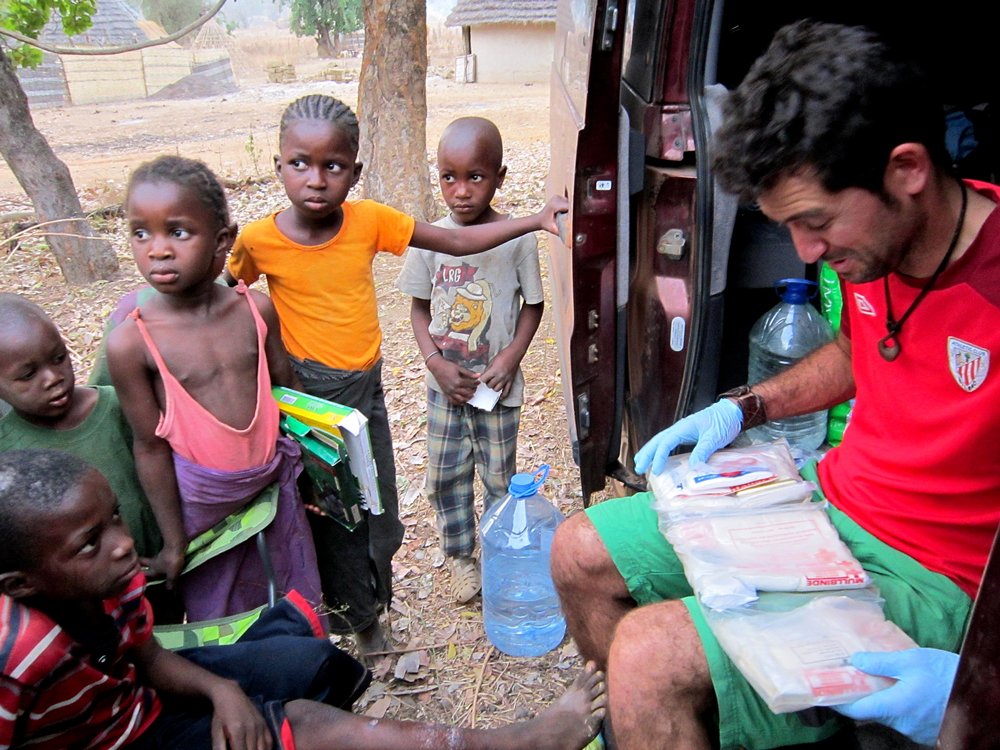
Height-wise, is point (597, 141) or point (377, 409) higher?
point (597, 141)

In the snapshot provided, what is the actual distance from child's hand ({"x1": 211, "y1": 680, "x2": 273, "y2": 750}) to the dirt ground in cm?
100

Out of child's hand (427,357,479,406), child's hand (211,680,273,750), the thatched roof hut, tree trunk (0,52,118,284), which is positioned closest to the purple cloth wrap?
child's hand (211,680,273,750)

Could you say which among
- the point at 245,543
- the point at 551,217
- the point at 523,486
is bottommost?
the point at 523,486

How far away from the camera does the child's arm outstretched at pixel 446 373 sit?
2777mm

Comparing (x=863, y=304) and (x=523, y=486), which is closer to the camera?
(x=863, y=304)

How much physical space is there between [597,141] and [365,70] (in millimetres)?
5212

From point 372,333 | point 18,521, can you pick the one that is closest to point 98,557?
point 18,521

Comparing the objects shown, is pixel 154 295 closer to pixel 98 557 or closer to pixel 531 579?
pixel 98 557

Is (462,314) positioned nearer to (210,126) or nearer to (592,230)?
(592,230)

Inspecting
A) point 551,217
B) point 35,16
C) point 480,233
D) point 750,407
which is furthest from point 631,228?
point 35,16

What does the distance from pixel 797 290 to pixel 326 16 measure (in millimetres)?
37132

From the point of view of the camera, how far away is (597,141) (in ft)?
7.36

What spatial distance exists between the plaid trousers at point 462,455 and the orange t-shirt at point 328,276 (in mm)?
Answer: 522

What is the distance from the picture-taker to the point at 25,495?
143 centimetres
